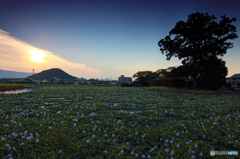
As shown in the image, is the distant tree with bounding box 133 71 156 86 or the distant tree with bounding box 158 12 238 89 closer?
the distant tree with bounding box 158 12 238 89

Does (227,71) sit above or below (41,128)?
above

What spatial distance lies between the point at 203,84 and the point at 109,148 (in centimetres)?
2549

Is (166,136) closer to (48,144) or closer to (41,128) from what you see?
(48,144)

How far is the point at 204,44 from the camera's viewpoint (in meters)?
22.7

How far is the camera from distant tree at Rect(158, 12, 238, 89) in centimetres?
2184

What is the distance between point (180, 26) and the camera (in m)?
24.2

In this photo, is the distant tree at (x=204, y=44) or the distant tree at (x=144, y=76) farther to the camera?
the distant tree at (x=144, y=76)

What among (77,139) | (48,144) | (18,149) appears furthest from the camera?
(77,139)

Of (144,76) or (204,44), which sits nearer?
(204,44)

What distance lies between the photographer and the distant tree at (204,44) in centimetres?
2184

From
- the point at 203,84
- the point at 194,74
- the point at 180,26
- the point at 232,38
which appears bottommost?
the point at 203,84

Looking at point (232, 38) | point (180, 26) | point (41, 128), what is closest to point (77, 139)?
point (41, 128)

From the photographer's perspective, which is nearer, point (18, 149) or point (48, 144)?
point (18, 149)

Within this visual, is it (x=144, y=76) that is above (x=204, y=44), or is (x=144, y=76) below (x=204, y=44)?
below
